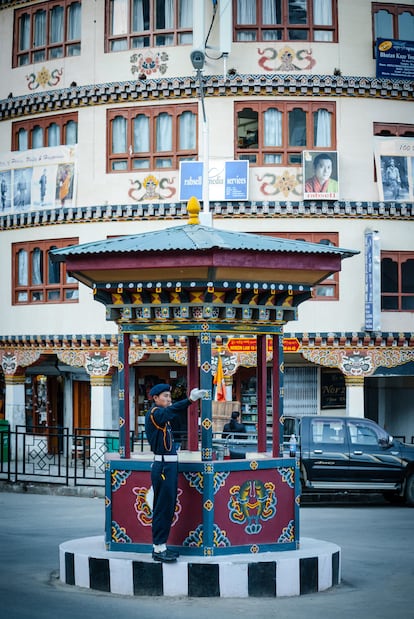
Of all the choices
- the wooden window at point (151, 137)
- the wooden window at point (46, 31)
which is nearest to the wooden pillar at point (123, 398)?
the wooden window at point (151, 137)

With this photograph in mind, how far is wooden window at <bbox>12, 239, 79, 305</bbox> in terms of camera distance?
30016mm

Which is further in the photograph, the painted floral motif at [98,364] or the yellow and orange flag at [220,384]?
the painted floral motif at [98,364]

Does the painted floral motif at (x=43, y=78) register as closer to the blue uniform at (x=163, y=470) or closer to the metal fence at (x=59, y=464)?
the metal fence at (x=59, y=464)

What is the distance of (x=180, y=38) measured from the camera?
1142 inches

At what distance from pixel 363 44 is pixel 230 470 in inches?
728

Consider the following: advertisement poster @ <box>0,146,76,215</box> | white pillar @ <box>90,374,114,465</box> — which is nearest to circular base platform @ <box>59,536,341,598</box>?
white pillar @ <box>90,374,114,465</box>

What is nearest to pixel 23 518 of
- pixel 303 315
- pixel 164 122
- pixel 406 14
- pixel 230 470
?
pixel 230 470

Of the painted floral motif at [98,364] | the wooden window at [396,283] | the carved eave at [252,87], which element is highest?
the carved eave at [252,87]

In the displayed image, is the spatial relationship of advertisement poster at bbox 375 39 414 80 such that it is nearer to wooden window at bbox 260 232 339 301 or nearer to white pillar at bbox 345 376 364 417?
wooden window at bbox 260 232 339 301

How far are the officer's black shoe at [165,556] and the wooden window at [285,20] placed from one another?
1900cm

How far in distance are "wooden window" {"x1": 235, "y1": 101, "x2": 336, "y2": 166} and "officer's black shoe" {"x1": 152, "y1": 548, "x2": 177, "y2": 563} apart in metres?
17.6

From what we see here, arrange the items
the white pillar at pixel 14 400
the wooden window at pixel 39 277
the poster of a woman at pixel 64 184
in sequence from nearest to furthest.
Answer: the poster of a woman at pixel 64 184 < the wooden window at pixel 39 277 < the white pillar at pixel 14 400

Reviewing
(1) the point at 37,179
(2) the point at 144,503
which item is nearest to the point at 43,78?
(1) the point at 37,179

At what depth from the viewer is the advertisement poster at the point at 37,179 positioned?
2970 cm
